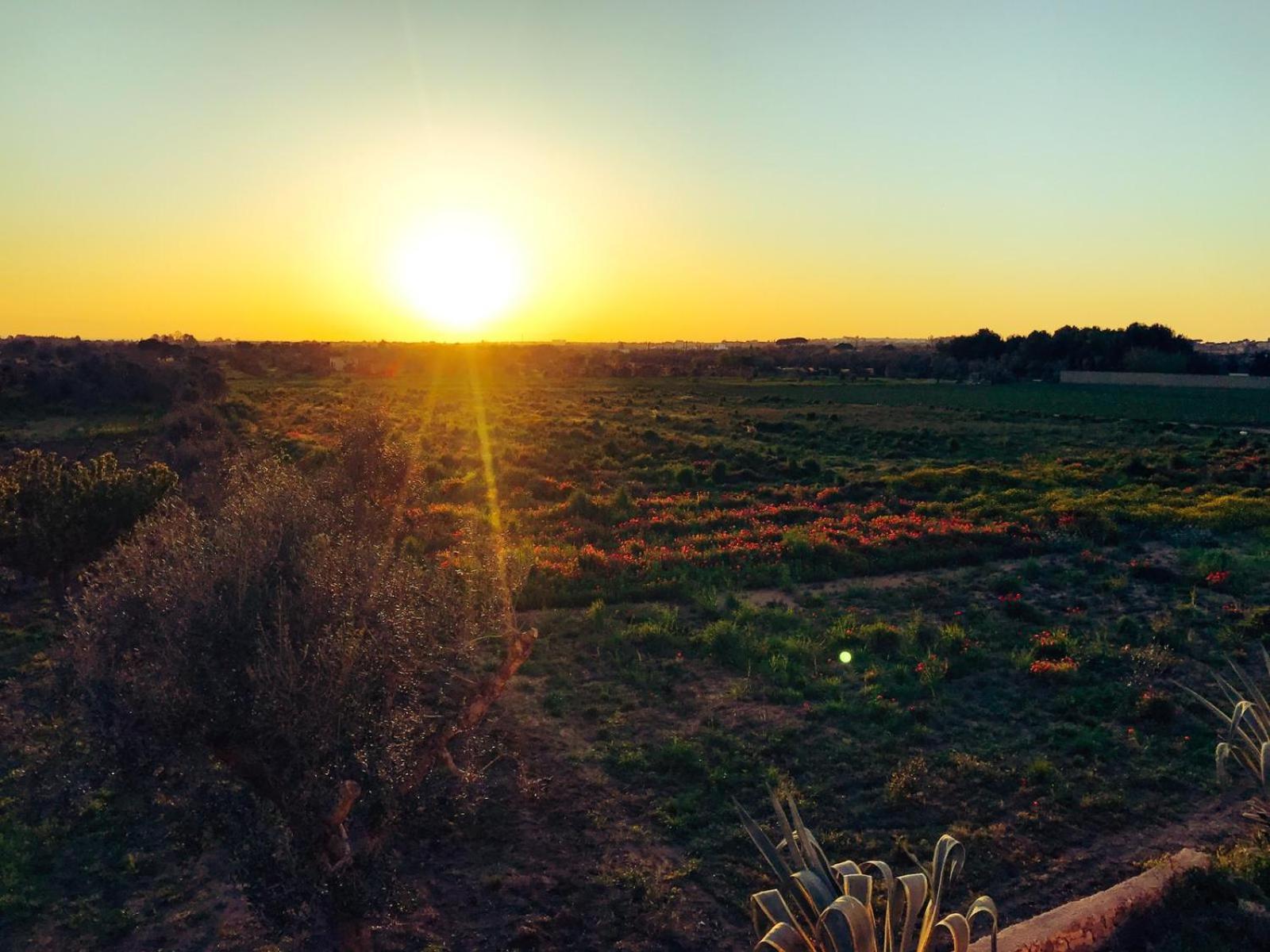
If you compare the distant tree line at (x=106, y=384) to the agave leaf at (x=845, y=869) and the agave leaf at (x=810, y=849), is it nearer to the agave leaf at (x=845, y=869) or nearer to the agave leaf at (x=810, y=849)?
the agave leaf at (x=810, y=849)

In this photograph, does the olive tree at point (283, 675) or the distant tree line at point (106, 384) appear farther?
the distant tree line at point (106, 384)

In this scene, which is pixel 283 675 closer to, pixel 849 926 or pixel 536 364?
pixel 849 926

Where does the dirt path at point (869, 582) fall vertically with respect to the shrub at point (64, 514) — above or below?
below

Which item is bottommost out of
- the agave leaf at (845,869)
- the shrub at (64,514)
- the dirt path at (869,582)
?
the dirt path at (869,582)

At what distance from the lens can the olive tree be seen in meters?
5.04

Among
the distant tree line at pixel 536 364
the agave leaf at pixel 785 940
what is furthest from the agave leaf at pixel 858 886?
the distant tree line at pixel 536 364

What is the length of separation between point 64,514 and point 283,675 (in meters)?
11.1

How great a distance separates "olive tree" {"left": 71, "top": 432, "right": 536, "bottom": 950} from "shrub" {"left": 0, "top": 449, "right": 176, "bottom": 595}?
357 inches

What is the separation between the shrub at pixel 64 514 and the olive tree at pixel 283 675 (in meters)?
9.06

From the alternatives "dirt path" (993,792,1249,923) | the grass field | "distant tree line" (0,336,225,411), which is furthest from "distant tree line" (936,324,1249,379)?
"dirt path" (993,792,1249,923)

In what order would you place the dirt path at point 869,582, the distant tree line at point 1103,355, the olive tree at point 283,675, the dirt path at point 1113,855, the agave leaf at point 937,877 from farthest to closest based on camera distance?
the distant tree line at point 1103,355 < the dirt path at point 869,582 < the dirt path at point 1113,855 < the olive tree at point 283,675 < the agave leaf at point 937,877

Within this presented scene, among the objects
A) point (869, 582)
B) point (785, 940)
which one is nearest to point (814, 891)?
point (785, 940)

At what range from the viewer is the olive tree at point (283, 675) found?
5043mm

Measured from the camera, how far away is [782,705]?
34.4 feet
